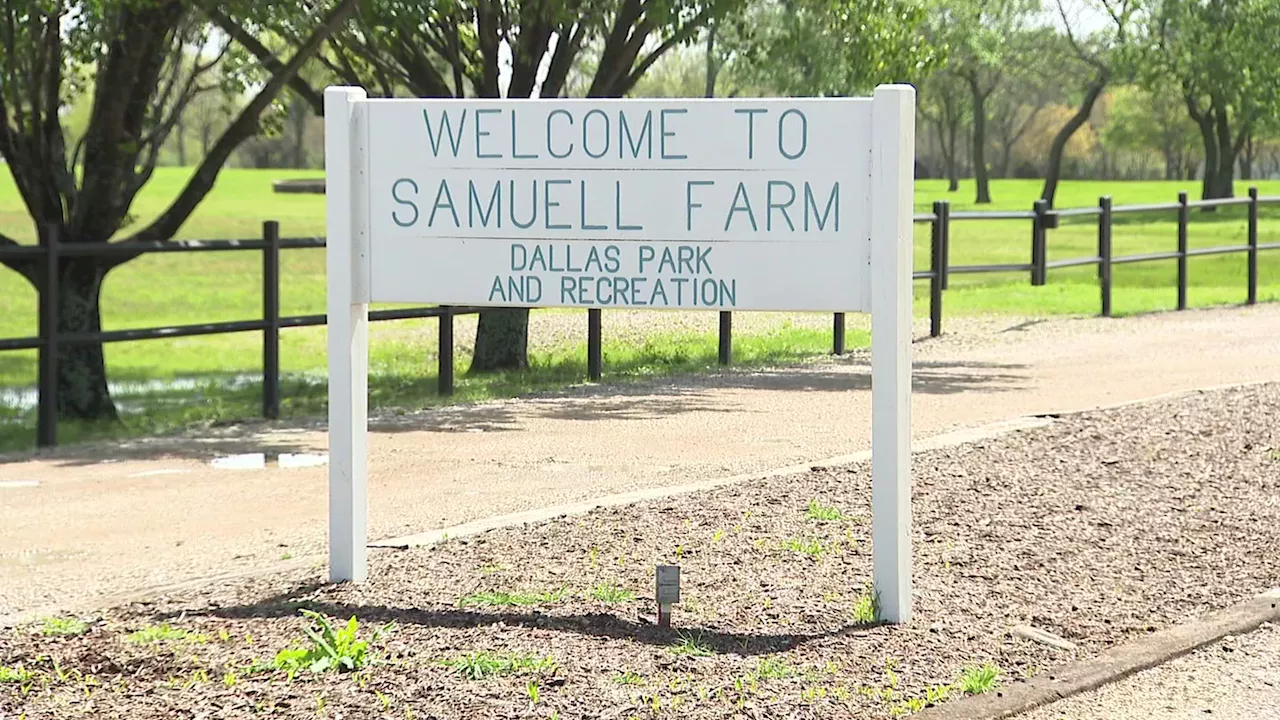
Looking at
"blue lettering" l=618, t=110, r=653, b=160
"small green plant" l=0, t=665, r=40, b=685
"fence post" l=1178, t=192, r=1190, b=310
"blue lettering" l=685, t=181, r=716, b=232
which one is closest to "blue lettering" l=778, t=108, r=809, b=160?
"blue lettering" l=685, t=181, r=716, b=232

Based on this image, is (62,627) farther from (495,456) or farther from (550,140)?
(495,456)

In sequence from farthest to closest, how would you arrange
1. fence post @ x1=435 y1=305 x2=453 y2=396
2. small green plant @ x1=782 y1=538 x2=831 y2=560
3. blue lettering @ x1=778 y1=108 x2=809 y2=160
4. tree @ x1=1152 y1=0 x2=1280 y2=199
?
tree @ x1=1152 y1=0 x2=1280 y2=199
fence post @ x1=435 y1=305 x2=453 y2=396
small green plant @ x1=782 y1=538 x2=831 y2=560
blue lettering @ x1=778 y1=108 x2=809 y2=160

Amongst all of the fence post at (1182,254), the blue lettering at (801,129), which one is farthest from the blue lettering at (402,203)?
the fence post at (1182,254)

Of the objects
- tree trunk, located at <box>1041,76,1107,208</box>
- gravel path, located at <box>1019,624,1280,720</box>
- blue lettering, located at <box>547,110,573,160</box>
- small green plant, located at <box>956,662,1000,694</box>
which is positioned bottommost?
gravel path, located at <box>1019,624,1280,720</box>

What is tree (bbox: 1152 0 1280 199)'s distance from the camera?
138 ft

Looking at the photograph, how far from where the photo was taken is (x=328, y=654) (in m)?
5.44

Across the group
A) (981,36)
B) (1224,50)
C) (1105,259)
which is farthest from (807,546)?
(981,36)

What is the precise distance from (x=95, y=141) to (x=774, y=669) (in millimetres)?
8924

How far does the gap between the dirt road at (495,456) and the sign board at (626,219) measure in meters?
1.20


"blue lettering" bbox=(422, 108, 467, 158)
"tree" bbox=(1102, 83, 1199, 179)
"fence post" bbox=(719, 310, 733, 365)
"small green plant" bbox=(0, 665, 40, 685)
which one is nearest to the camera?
"small green plant" bbox=(0, 665, 40, 685)

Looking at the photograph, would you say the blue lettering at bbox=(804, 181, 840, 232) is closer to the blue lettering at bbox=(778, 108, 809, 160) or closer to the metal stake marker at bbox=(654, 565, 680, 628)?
the blue lettering at bbox=(778, 108, 809, 160)

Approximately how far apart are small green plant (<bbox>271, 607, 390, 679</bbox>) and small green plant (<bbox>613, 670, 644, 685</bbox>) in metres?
0.74

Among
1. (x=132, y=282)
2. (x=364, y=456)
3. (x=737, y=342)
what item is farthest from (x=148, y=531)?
(x=132, y=282)

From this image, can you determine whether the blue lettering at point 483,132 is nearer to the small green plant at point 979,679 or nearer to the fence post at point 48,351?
the small green plant at point 979,679
